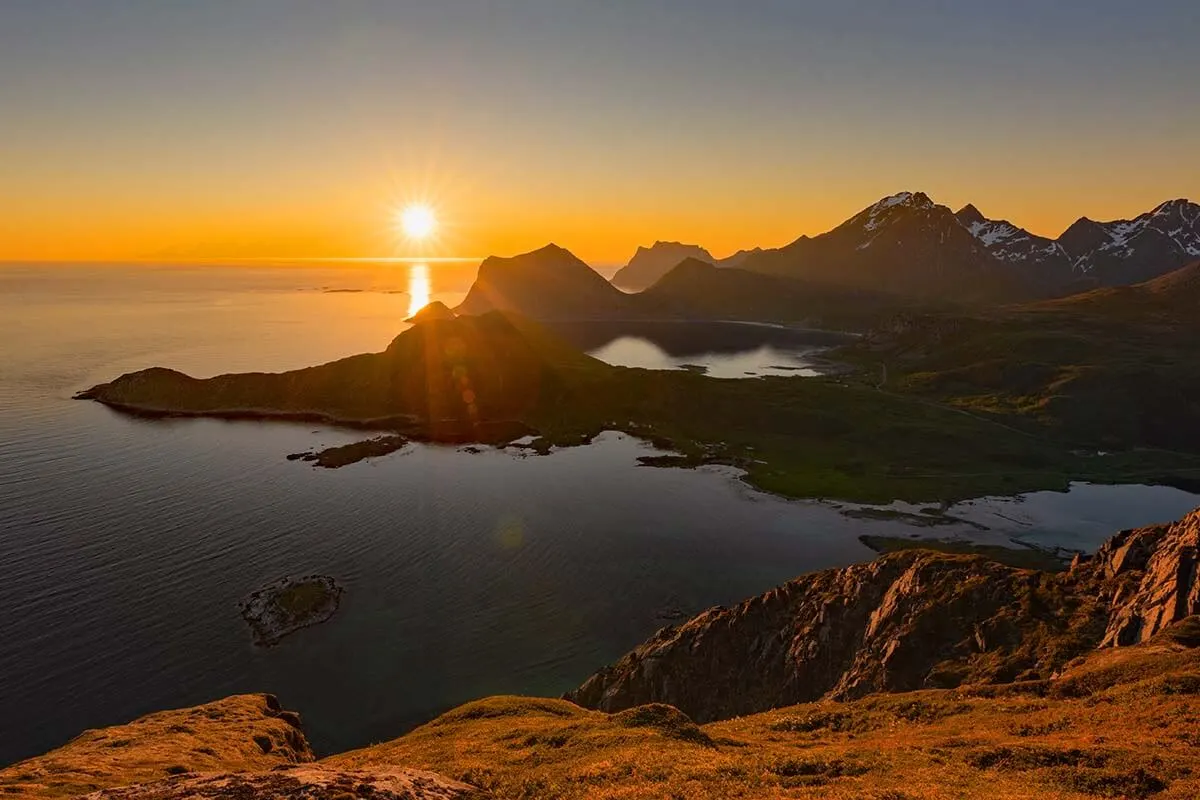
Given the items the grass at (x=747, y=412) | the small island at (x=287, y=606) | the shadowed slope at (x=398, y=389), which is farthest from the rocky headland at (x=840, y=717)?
the shadowed slope at (x=398, y=389)

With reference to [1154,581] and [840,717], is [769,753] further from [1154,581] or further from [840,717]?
[1154,581]

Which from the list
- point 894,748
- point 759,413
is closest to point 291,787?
point 894,748

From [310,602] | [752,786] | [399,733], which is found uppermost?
[752,786]

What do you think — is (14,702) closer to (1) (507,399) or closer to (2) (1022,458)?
(1) (507,399)

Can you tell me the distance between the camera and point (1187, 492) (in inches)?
4670

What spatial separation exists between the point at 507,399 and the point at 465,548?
92.0 metres

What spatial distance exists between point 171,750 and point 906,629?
53.5m

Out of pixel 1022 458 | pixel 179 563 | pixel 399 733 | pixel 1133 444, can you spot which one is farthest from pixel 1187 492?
pixel 179 563

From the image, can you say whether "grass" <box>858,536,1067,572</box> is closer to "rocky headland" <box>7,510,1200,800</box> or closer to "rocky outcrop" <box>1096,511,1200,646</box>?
"rocky headland" <box>7,510,1200,800</box>

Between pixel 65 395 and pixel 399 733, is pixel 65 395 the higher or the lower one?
the higher one

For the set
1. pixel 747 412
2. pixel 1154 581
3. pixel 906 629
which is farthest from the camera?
pixel 747 412

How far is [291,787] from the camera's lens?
23.8 meters

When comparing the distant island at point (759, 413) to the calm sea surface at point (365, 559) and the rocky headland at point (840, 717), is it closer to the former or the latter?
the calm sea surface at point (365, 559)

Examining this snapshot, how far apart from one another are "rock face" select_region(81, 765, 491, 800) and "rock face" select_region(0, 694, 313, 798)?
804cm
